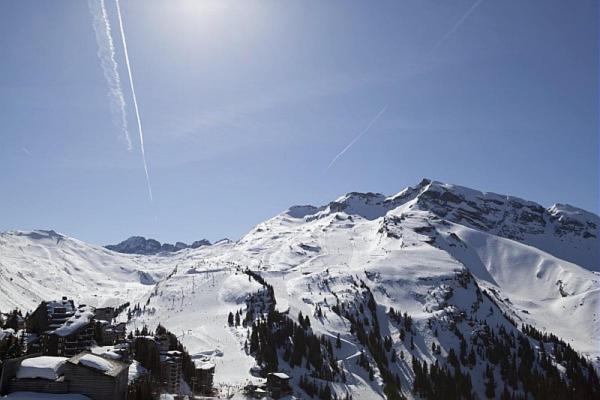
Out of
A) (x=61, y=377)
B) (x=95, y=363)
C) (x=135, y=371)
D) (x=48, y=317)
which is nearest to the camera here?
(x=61, y=377)

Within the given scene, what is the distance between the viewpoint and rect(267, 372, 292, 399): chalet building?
4356 inches

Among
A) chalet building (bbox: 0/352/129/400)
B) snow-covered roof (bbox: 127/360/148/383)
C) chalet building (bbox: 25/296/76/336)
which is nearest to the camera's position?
chalet building (bbox: 0/352/129/400)

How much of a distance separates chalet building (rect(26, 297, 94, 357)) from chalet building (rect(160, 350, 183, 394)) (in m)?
15.9

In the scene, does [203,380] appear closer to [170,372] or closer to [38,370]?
[170,372]

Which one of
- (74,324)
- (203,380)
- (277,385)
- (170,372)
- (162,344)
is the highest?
(74,324)

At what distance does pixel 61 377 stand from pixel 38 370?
2756 mm

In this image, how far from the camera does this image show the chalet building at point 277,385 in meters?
111

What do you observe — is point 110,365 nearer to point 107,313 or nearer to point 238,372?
point 238,372

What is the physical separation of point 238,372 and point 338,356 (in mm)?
58761

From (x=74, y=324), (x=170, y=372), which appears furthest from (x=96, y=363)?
(x=74, y=324)

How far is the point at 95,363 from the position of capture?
60219 millimetres

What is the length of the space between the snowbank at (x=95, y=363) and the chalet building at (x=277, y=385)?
185ft

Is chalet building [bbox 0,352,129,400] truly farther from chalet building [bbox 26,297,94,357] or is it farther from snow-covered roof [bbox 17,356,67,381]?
chalet building [bbox 26,297,94,357]

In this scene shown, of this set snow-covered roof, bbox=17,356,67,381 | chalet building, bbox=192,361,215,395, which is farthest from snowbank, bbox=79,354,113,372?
chalet building, bbox=192,361,215,395
